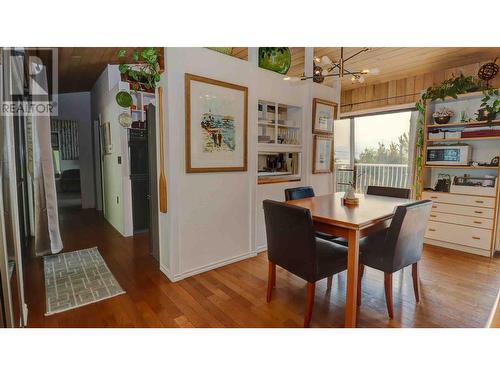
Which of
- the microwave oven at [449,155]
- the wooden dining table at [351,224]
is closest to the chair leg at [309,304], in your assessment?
the wooden dining table at [351,224]

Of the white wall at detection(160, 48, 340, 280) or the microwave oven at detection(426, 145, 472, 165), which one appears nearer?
the white wall at detection(160, 48, 340, 280)

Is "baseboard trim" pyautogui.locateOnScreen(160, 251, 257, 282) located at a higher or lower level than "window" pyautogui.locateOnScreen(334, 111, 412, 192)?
lower

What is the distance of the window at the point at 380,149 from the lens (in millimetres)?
4633

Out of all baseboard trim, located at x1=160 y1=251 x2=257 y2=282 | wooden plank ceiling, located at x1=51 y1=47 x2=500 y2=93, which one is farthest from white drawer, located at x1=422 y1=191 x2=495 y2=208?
baseboard trim, located at x1=160 y1=251 x2=257 y2=282

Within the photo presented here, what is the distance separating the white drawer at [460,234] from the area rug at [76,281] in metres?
3.88

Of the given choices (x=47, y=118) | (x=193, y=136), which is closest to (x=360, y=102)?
(x=193, y=136)

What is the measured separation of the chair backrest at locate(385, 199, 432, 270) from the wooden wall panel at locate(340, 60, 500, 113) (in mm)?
2962

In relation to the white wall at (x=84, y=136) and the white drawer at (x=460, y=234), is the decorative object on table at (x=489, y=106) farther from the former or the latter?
the white wall at (x=84, y=136)

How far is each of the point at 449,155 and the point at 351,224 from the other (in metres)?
2.87

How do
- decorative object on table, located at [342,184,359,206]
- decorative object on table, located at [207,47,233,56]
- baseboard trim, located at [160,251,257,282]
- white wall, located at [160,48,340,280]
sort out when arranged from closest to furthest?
decorative object on table, located at [342,184,359,206], white wall, located at [160,48,340,280], baseboard trim, located at [160,251,257,282], decorative object on table, located at [207,47,233,56]

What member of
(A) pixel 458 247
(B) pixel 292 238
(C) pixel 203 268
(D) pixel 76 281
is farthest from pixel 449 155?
(D) pixel 76 281

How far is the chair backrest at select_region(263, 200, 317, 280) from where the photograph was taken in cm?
175
